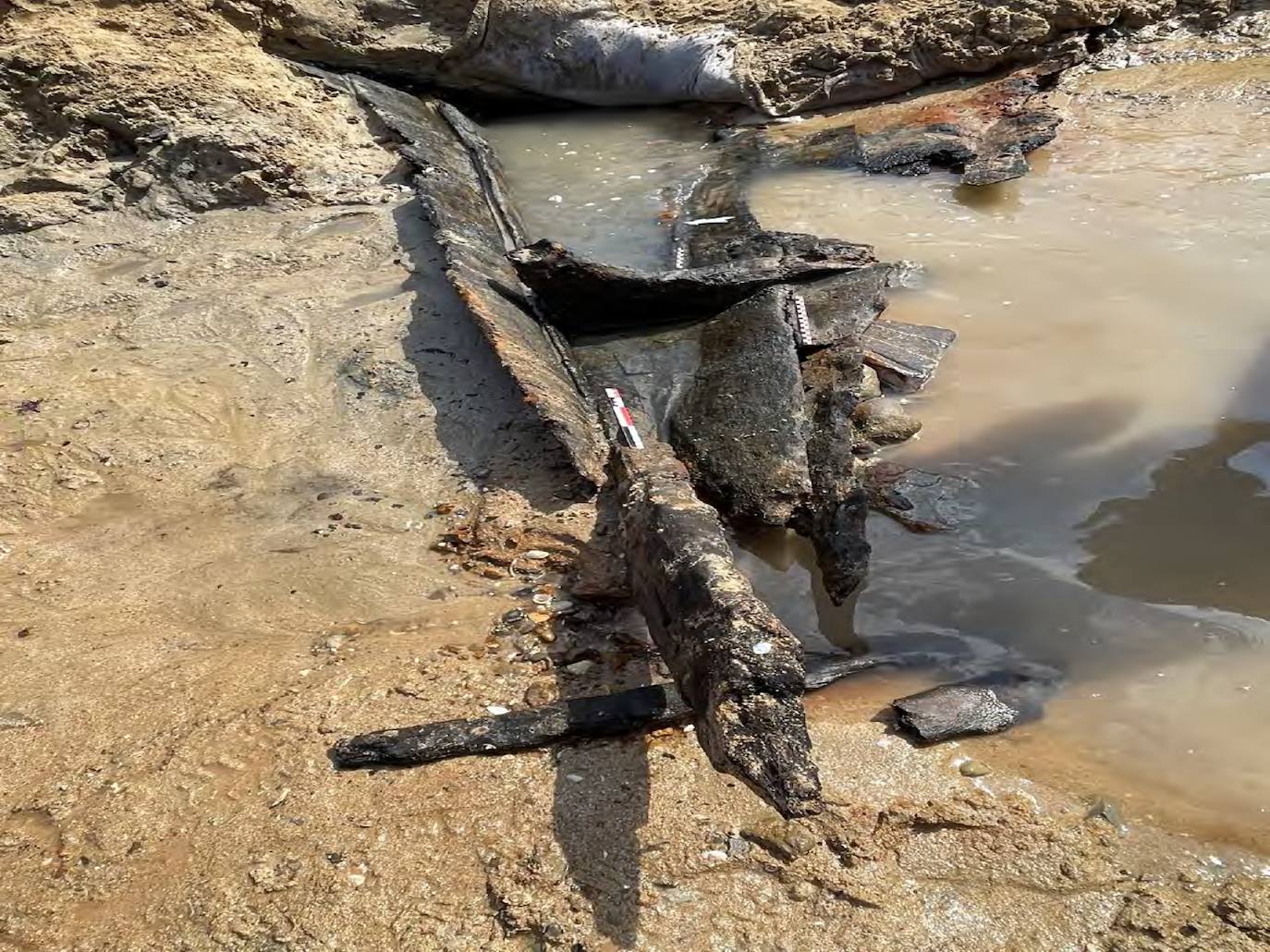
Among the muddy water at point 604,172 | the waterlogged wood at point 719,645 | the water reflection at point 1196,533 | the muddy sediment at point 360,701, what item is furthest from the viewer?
the muddy water at point 604,172

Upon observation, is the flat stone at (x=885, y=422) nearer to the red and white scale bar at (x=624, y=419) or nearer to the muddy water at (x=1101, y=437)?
the muddy water at (x=1101, y=437)

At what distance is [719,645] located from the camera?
262 cm

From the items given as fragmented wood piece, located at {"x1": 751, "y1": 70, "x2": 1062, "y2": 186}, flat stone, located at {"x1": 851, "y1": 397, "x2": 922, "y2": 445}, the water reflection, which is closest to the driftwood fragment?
flat stone, located at {"x1": 851, "y1": 397, "x2": 922, "y2": 445}

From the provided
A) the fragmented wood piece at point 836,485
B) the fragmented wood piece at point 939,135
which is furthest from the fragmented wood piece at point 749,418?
the fragmented wood piece at point 939,135

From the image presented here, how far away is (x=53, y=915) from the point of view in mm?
2414

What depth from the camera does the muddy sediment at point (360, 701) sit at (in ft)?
7.99

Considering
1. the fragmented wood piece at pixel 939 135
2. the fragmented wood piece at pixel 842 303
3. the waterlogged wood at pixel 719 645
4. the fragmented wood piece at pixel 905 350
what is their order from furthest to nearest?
the fragmented wood piece at pixel 939 135
the fragmented wood piece at pixel 842 303
the fragmented wood piece at pixel 905 350
the waterlogged wood at pixel 719 645

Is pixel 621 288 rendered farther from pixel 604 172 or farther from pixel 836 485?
pixel 604 172

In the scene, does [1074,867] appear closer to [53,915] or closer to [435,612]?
[435,612]

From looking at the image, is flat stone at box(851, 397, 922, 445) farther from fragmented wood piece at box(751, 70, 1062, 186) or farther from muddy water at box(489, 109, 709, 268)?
fragmented wood piece at box(751, 70, 1062, 186)

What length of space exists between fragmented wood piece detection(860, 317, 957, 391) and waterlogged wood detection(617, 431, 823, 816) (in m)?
1.95

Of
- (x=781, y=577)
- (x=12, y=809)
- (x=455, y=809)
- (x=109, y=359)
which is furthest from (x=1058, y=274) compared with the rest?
(x=12, y=809)

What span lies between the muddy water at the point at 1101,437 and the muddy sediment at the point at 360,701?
335 mm

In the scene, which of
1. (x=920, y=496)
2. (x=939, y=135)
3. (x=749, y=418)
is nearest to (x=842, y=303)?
(x=749, y=418)
